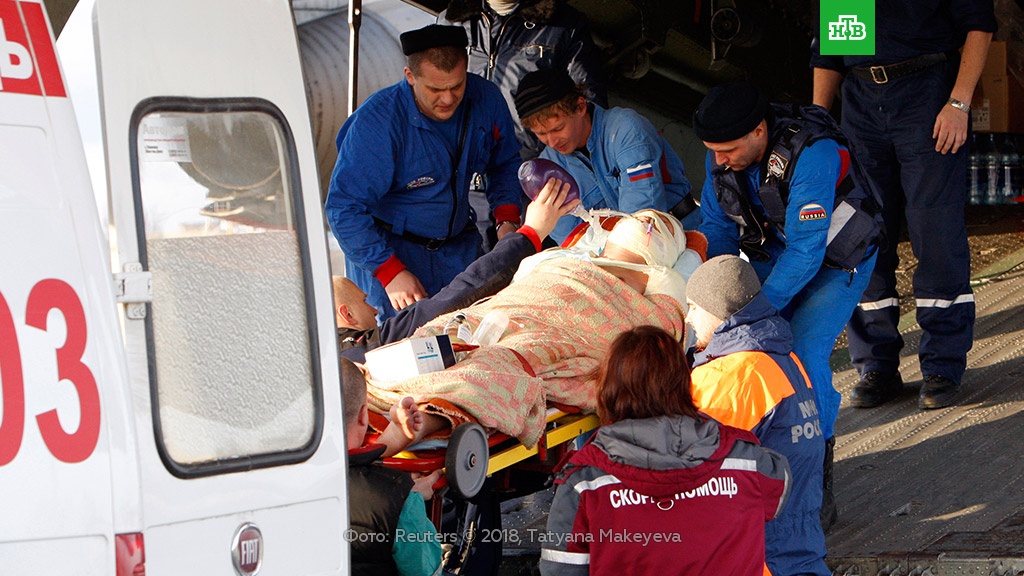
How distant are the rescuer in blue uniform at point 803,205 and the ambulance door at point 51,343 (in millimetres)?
2610

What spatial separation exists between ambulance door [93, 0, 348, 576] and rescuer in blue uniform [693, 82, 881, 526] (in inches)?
85.6

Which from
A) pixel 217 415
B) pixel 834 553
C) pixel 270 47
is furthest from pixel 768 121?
pixel 217 415

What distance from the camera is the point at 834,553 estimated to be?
3779 millimetres

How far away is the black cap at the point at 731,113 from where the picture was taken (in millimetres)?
4117

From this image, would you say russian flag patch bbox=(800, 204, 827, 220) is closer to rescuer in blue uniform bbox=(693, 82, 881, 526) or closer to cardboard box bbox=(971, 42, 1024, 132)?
rescuer in blue uniform bbox=(693, 82, 881, 526)

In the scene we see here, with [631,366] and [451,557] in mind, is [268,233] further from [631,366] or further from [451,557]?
[451,557]

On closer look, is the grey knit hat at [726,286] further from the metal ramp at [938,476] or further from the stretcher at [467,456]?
the metal ramp at [938,476]

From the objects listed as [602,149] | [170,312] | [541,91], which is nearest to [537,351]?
[541,91]

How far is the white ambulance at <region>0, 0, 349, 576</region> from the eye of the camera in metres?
1.93

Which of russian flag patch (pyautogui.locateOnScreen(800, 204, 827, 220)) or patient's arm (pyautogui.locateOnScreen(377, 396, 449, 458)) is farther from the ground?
russian flag patch (pyautogui.locateOnScreen(800, 204, 827, 220))

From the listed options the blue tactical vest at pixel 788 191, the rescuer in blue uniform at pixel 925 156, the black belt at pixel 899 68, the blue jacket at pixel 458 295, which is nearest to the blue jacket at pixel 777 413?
the blue tactical vest at pixel 788 191

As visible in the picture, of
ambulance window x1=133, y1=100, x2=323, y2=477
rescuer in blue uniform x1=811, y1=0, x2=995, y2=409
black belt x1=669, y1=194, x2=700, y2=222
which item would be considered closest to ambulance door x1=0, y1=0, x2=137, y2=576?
ambulance window x1=133, y1=100, x2=323, y2=477

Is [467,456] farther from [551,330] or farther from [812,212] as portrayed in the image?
[812,212]

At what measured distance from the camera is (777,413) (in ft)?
10.9
